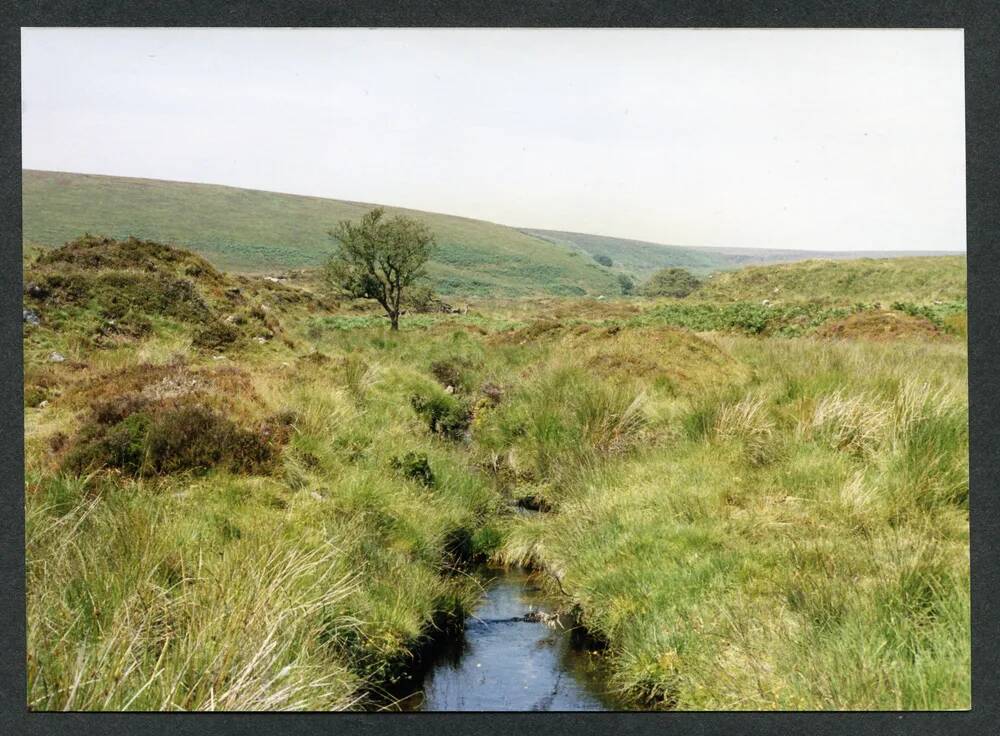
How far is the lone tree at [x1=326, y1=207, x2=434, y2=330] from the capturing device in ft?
62.2

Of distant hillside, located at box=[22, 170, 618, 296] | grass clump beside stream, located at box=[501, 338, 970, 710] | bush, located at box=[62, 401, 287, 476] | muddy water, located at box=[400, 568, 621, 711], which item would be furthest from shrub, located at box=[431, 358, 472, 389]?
muddy water, located at box=[400, 568, 621, 711]

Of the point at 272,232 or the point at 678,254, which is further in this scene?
the point at 272,232

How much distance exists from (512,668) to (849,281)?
9681 mm

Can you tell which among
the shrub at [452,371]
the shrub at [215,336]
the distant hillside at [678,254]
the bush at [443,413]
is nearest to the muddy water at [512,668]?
the distant hillside at [678,254]

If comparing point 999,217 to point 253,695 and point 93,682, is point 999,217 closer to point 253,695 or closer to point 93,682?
point 253,695

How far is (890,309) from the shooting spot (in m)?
10.5

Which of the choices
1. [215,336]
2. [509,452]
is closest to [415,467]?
[509,452]

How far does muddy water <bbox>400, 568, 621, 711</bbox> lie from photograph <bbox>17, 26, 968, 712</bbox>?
0.10ft

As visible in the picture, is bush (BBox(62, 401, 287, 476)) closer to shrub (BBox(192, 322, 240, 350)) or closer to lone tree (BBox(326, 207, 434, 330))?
shrub (BBox(192, 322, 240, 350))

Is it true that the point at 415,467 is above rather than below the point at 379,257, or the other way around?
below

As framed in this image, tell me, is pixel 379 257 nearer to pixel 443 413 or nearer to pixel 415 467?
pixel 443 413

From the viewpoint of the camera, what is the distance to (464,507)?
27.1ft

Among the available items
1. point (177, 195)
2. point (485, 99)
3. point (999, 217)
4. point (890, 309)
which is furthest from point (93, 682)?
point (177, 195)

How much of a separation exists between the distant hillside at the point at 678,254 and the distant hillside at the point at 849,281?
0.85 feet
